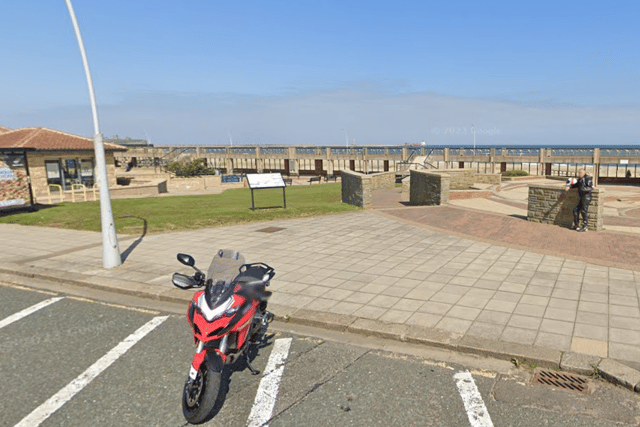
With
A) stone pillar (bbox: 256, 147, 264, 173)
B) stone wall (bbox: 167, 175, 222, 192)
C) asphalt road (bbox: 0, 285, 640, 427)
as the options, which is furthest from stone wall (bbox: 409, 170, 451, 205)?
stone pillar (bbox: 256, 147, 264, 173)

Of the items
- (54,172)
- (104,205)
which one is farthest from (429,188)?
(54,172)

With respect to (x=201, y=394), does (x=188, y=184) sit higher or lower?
lower

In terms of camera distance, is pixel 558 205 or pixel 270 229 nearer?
A: pixel 558 205

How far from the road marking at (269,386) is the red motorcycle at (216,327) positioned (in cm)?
48

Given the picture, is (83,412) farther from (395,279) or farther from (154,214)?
(154,214)

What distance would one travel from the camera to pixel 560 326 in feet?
19.4

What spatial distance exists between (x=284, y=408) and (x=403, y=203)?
17006 mm

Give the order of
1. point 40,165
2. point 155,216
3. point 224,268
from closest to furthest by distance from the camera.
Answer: point 224,268, point 155,216, point 40,165

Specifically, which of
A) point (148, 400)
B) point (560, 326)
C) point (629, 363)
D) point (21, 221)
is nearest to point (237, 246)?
point (148, 400)

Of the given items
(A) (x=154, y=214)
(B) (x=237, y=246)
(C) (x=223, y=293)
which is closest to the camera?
(C) (x=223, y=293)

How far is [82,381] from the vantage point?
483cm

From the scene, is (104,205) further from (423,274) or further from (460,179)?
(460,179)

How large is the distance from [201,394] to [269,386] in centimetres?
91

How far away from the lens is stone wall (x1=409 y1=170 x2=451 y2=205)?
17.6 meters
